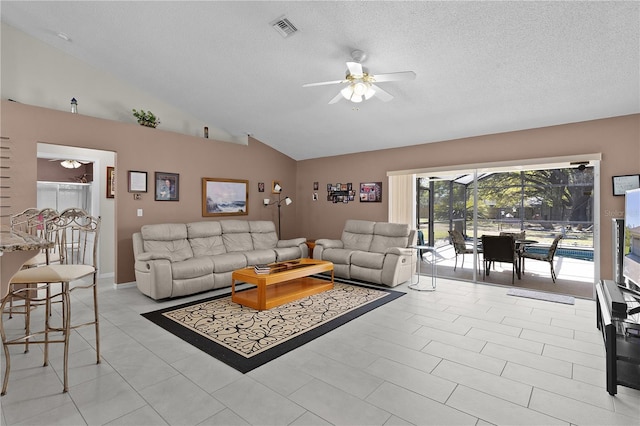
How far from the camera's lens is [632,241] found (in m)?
2.85

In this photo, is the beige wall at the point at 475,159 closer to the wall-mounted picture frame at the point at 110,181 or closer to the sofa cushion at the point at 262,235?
the sofa cushion at the point at 262,235

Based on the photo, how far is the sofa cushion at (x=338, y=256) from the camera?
5.25 metres

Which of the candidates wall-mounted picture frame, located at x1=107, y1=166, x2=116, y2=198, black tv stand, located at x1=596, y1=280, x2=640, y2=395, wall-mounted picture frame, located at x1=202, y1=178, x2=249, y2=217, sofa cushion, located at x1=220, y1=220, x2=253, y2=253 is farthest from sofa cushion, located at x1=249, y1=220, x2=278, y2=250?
black tv stand, located at x1=596, y1=280, x2=640, y2=395

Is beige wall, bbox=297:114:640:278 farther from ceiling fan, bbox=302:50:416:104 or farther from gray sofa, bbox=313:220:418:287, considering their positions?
ceiling fan, bbox=302:50:416:104

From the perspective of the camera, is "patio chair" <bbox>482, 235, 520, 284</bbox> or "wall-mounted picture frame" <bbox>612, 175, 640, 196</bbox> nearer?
"wall-mounted picture frame" <bbox>612, 175, 640, 196</bbox>

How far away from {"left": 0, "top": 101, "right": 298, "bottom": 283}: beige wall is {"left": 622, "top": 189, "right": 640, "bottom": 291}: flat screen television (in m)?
5.69

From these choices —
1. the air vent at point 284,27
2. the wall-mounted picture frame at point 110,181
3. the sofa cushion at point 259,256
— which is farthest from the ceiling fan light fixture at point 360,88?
the wall-mounted picture frame at point 110,181

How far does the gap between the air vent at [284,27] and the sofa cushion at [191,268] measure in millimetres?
3060

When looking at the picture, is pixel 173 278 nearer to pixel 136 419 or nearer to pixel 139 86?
pixel 136 419

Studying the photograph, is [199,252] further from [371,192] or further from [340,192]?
[371,192]

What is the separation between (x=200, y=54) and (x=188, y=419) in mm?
3882

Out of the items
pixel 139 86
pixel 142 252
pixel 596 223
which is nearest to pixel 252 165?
pixel 139 86

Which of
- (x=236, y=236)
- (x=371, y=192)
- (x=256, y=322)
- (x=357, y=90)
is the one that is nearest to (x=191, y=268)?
(x=256, y=322)

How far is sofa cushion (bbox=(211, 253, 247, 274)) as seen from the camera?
4.56 m
